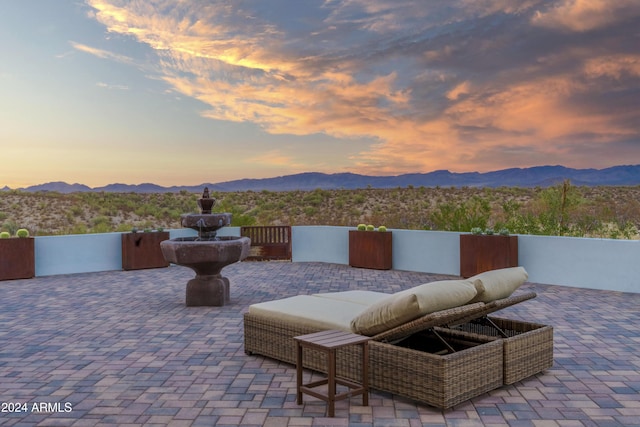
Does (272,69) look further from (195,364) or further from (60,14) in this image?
(195,364)

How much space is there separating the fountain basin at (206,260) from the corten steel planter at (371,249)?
4255 millimetres

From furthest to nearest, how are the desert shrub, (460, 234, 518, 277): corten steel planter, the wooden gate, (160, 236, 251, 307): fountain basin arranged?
the wooden gate, the desert shrub, (460, 234, 518, 277): corten steel planter, (160, 236, 251, 307): fountain basin

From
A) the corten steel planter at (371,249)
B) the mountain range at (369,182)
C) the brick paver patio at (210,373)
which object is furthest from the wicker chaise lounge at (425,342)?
the mountain range at (369,182)

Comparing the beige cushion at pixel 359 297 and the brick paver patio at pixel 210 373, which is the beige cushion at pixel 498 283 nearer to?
the brick paver patio at pixel 210 373

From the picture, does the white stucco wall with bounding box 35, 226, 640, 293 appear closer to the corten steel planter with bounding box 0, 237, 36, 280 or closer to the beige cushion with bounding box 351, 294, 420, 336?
the corten steel planter with bounding box 0, 237, 36, 280

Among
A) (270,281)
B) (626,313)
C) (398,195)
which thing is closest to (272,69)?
(270,281)

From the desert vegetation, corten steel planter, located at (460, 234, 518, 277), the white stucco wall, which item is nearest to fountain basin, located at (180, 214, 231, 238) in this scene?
the white stucco wall

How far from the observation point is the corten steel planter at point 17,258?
397 inches

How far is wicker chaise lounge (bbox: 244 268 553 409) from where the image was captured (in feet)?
12.1

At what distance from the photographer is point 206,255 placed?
23.5ft

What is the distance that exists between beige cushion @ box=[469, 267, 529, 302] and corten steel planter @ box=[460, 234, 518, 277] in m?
5.22

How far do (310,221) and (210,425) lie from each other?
1617 cm

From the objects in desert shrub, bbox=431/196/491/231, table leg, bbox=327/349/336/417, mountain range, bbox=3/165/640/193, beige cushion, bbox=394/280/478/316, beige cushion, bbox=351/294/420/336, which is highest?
mountain range, bbox=3/165/640/193

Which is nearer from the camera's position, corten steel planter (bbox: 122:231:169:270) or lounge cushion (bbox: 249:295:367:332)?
lounge cushion (bbox: 249:295:367:332)
